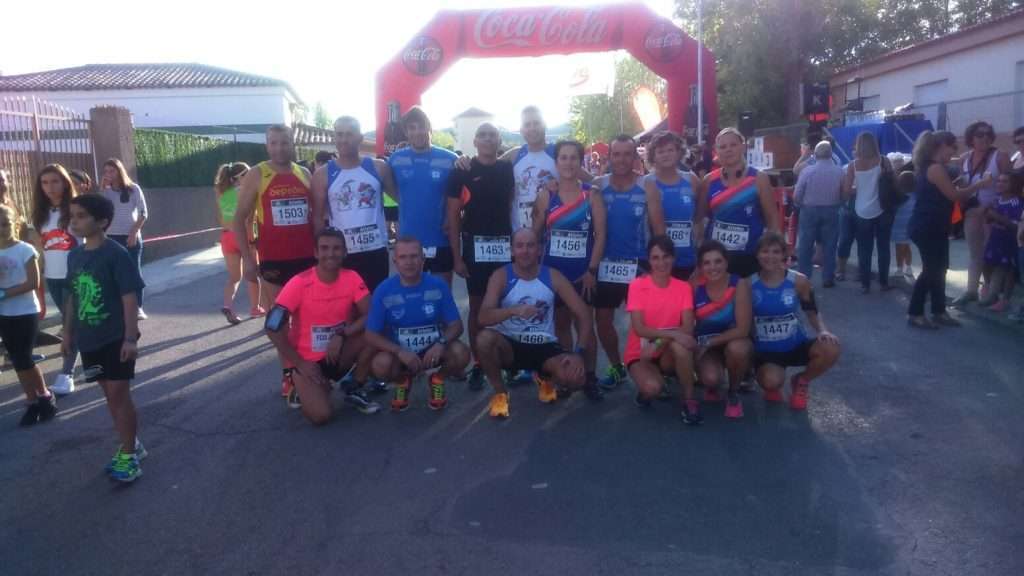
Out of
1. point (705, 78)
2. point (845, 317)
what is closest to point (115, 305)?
point (845, 317)

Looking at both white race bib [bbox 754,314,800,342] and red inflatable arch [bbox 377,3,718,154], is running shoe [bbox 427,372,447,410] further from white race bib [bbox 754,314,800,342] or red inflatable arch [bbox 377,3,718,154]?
red inflatable arch [bbox 377,3,718,154]

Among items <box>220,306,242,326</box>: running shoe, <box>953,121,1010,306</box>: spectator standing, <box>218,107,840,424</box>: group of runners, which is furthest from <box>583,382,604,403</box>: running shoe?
<box>220,306,242,326</box>: running shoe

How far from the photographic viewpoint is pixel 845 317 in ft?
29.1

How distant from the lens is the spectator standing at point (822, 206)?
34.3 ft

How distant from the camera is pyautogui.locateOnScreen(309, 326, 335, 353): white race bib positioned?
19.4 ft

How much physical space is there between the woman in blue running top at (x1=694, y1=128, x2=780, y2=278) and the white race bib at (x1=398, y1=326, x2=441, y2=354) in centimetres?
208

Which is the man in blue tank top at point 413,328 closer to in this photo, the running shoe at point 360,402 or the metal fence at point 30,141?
the running shoe at point 360,402

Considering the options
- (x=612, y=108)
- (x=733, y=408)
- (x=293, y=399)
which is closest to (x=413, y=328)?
(x=293, y=399)

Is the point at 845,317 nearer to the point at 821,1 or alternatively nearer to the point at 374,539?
the point at 374,539

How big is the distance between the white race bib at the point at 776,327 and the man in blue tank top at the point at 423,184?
7.32ft

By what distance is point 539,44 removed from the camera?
15.7 meters

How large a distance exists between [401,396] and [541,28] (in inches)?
436

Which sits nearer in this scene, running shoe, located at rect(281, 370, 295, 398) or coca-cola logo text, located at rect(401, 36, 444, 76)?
running shoe, located at rect(281, 370, 295, 398)

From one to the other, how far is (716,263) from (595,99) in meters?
58.5
